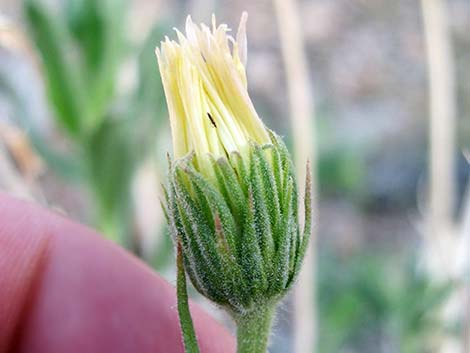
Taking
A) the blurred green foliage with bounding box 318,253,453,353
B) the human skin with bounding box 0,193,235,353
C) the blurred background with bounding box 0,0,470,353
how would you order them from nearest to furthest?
1. the human skin with bounding box 0,193,235,353
2. the blurred background with bounding box 0,0,470,353
3. the blurred green foliage with bounding box 318,253,453,353

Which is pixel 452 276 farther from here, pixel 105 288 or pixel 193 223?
pixel 193 223

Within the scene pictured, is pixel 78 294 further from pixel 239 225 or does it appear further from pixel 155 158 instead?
pixel 155 158

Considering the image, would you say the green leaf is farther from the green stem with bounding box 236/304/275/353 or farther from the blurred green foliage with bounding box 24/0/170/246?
the green stem with bounding box 236/304/275/353

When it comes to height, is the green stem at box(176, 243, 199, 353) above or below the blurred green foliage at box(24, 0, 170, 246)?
below

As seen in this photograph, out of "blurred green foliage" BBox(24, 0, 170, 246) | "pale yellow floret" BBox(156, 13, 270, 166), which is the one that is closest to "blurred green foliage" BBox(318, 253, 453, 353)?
"blurred green foliage" BBox(24, 0, 170, 246)

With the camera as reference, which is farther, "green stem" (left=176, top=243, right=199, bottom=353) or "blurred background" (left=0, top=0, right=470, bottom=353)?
"blurred background" (left=0, top=0, right=470, bottom=353)

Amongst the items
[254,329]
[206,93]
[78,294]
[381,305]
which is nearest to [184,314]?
[254,329]

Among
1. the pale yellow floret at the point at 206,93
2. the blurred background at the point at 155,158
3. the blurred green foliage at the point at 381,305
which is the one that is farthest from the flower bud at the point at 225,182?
the blurred green foliage at the point at 381,305
